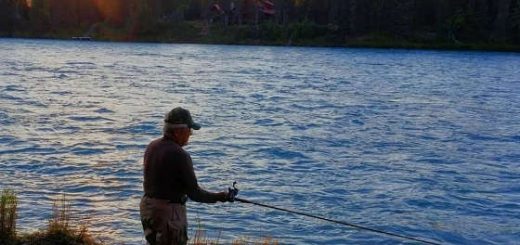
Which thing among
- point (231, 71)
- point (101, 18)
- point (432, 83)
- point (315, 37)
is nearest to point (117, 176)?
point (432, 83)

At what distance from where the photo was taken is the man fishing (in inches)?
316

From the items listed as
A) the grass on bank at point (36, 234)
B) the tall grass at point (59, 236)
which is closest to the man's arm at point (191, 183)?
the grass on bank at point (36, 234)

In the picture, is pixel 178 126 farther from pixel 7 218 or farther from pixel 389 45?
pixel 389 45

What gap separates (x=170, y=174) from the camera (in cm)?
805

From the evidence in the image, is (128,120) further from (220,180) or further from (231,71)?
(231,71)

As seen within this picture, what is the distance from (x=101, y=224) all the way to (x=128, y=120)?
1551 centimetres

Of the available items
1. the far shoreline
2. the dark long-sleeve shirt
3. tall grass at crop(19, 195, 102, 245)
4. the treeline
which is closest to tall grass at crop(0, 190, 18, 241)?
tall grass at crop(19, 195, 102, 245)

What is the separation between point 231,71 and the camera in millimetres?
59781

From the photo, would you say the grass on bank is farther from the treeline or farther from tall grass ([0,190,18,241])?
the treeline

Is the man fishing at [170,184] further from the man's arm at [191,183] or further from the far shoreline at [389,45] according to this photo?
the far shoreline at [389,45]

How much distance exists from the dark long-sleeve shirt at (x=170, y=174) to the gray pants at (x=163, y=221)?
10 centimetres

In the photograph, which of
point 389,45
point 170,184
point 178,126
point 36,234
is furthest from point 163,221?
point 389,45

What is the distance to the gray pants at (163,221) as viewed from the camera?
8281mm

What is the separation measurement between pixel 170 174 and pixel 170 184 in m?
0.15
